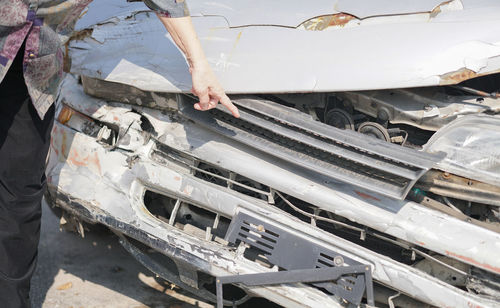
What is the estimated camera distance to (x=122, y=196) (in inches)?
111

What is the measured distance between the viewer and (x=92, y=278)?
3.43m

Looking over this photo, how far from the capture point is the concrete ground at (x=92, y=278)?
127 inches

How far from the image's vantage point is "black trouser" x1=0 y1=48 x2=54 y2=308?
244 centimetres

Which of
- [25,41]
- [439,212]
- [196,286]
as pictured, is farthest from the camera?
[196,286]

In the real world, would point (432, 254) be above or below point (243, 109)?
below

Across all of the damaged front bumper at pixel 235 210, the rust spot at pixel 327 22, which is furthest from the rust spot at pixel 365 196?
the rust spot at pixel 327 22

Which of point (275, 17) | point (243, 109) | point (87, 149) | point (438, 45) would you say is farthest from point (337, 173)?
point (87, 149)

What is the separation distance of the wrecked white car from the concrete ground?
39 cm

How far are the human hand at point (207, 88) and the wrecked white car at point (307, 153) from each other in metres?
0.17

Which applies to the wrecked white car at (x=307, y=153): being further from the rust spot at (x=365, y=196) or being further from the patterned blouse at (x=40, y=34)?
the patterned blouse at (x=40, y=34)

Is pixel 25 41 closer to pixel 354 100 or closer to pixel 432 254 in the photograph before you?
pixel 354 100

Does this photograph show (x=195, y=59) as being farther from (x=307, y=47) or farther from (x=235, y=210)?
(x=235, y=210)

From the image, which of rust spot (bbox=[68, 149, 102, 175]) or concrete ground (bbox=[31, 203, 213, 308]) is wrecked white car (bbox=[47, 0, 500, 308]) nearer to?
rust spot (bbox=[68, 149, 102, 175])

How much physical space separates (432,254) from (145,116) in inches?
56.6
